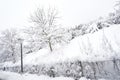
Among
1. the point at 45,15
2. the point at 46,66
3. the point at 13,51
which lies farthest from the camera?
the point at 13,51

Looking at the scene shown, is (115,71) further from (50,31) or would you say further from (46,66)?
(50,31)

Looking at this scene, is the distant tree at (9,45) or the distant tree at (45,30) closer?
the distant tree at (45,30)

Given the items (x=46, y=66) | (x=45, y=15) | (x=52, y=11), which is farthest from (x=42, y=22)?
(x=46, y=66)

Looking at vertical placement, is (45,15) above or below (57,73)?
above

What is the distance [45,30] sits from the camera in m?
18.8

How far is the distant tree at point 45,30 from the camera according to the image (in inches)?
736

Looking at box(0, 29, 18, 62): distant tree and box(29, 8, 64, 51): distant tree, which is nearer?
box(29, 8, 64, 51): distant tree

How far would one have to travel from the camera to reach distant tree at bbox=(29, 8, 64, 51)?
61.3ft

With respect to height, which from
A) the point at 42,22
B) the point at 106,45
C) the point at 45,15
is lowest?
the point at 106,45

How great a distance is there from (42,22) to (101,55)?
13724 millimetres

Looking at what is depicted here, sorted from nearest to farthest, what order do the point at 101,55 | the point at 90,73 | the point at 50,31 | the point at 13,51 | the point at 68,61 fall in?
the point at 101,55
the point at 90,73
the point at 68,61
the point at 50,31
the point at 13,51

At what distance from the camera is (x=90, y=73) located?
822 centimetres

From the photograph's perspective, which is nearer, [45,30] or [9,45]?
[45,30]

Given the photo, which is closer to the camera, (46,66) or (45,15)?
(46,66)
